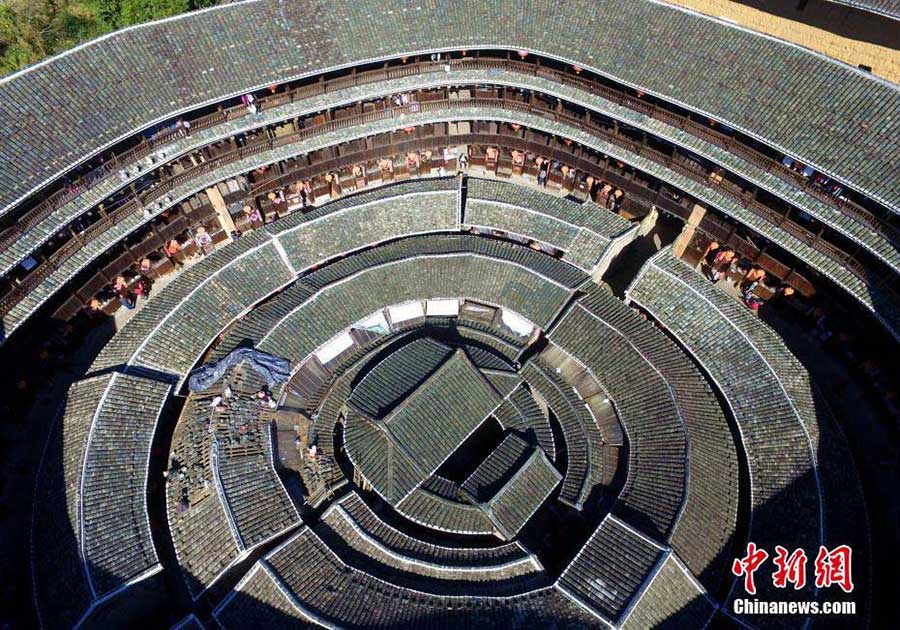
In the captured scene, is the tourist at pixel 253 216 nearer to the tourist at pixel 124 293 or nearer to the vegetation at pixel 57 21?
the tourist at pixel 124 293

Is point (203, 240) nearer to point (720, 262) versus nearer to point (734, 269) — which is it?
point (720, 262)

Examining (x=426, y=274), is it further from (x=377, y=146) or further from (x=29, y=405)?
(x=29, y=405)

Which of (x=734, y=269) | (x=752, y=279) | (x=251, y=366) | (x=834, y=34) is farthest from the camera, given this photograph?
(x=734, y=269)

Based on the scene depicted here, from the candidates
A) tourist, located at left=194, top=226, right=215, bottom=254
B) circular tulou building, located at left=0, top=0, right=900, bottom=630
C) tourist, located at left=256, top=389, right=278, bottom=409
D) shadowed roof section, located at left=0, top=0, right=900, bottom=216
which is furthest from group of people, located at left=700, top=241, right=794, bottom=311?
tourist, located at left=194, top=226, right=215, bottom=254

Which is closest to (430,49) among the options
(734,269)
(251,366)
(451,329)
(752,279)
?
(451,329)

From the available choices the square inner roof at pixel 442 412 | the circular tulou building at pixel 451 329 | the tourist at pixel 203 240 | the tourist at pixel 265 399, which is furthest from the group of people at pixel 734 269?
the tourist at pixel 203 240

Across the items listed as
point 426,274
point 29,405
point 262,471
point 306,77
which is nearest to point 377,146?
point 306,77

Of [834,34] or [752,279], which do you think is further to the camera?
[752,279]
